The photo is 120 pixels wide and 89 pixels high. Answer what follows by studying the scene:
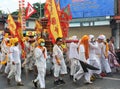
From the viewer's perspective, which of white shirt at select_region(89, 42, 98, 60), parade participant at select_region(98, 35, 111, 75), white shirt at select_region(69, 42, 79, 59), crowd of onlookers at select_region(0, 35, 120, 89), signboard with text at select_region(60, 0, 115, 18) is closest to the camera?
crowd of onlookers at select_region(0, 35, 120, 89)

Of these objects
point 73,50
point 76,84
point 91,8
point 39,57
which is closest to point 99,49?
point 73,50

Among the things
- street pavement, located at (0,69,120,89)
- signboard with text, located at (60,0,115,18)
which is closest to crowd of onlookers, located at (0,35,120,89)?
street pavement, located at (0,69,120,89)

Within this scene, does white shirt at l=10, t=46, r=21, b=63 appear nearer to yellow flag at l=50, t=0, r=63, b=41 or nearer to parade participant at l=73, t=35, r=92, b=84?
yellow flag at l=50, t=0, r=63, b=41

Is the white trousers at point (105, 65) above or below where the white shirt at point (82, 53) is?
below

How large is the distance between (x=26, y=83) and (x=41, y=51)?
1983 millimetres

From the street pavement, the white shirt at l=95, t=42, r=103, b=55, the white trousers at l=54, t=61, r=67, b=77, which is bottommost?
the street pavement

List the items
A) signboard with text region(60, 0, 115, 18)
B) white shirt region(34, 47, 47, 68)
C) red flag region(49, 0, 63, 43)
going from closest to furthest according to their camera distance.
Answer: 1. white shirt region(34, 47, 47, 68)
2. red flag region(49, 0, 63, 43)
3. signboard with text region(60, 0, 115, 18)

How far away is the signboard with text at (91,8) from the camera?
2417 centimetres

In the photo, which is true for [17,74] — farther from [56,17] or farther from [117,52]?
[117,52]

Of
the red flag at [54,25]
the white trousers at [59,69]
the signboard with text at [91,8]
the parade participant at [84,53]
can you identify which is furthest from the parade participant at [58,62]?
the signboard with text at [91,8]

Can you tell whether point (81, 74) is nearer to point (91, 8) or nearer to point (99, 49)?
point (99, 49)

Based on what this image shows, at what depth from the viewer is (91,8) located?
25.6 meters

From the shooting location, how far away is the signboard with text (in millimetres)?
24172

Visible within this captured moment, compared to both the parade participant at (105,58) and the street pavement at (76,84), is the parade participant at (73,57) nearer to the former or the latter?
the street pavement at (76,84)
